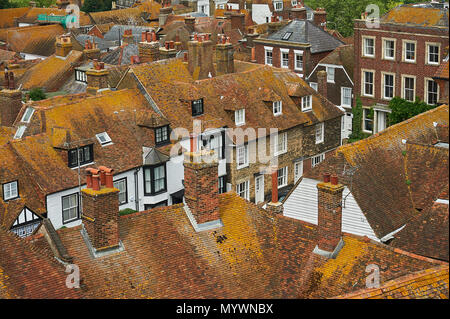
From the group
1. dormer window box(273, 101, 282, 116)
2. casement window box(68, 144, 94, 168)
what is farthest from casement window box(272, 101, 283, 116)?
casement window box(68, 144, 94, 168)

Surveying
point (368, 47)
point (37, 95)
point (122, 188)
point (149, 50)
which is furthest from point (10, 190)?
point (368, 47)

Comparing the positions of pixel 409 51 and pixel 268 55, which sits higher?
pixel 409 51

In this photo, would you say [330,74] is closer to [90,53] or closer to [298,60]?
[298,60]

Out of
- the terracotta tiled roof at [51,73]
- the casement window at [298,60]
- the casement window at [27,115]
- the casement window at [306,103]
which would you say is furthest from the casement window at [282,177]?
the terracotta tiled roof at [51,73]

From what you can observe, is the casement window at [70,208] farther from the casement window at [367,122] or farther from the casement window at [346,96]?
the casement window at [346,96]

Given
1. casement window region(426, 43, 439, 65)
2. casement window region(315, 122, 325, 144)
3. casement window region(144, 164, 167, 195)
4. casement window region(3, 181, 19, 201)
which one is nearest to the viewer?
casement window region(3, 181, 19, 201)

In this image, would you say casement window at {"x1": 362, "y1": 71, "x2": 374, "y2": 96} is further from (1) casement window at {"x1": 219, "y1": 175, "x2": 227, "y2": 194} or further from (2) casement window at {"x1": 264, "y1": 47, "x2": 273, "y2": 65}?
(1) casement window at {"x1": 219, "y1": 175, "x2": 227, "y2": 194}
